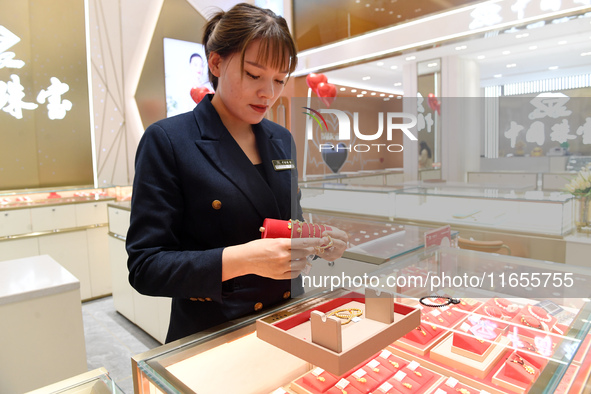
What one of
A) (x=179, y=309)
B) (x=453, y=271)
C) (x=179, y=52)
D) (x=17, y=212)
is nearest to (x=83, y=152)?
(x=17, y=212)

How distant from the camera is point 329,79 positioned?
16.7 feet

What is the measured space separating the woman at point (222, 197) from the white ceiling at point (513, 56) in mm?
302

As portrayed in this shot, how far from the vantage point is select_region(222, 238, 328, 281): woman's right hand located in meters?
0.75

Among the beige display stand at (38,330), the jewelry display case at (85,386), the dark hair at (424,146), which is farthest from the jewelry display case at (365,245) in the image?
the beige display stand at (38,330)

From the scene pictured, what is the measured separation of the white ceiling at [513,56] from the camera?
0.78 m

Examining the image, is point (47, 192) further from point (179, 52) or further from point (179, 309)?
point (179, 309)

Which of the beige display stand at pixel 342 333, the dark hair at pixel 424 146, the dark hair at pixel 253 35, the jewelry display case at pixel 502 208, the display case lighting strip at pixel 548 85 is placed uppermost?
the dark hair at pixel 253 35

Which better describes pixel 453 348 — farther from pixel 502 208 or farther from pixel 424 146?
pixel 424 146

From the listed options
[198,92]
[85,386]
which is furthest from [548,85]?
[198,92]

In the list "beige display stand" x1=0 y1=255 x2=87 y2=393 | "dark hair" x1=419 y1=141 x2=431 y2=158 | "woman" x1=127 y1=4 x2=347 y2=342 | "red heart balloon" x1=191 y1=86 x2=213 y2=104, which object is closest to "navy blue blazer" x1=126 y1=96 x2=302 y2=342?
"woman" x1=127 y1=4 x2=347 y2=342

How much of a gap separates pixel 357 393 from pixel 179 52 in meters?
5.45

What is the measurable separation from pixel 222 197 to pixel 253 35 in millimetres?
365

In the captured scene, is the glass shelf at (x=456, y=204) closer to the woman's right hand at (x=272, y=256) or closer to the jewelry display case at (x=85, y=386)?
the woman's right hand at (x=272, y=256)

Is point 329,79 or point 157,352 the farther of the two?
point 329,79
